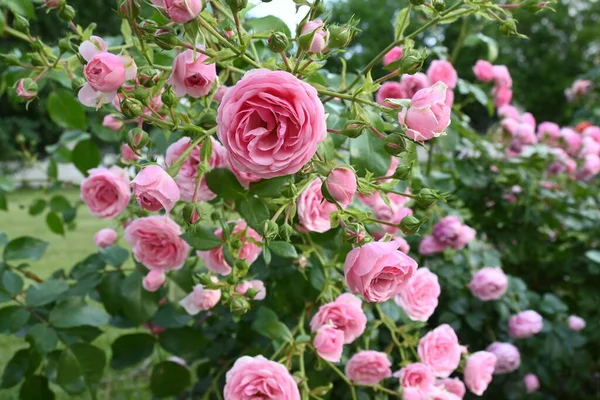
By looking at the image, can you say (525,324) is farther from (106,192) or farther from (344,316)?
(106,192)

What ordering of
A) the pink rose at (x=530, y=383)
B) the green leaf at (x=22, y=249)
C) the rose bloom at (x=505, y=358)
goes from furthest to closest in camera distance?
the pink rose at (x=530, y=383), the rose bloom at (x=505, y=358), the green leaf at (x=22, y=249)

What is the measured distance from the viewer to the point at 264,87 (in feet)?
1.79

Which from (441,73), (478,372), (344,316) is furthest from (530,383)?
(344,316)

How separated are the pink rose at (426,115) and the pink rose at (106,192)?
0.46 m

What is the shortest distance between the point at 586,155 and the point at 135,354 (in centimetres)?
160

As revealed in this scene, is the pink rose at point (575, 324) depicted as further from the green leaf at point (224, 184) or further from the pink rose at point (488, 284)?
the green leaf at point (224, 184)

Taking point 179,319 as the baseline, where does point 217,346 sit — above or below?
below

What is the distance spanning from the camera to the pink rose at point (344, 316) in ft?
2.74

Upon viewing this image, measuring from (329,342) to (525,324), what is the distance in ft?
2.67

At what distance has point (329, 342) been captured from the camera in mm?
798

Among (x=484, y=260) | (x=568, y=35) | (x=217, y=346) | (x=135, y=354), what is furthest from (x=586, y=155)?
(x=568, y=35)

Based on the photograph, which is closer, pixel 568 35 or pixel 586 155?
pixel 586 155

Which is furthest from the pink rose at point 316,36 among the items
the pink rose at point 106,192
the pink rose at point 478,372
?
the pink rose at point 478,372

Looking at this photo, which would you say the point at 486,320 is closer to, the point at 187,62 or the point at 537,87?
the point at 187,62
